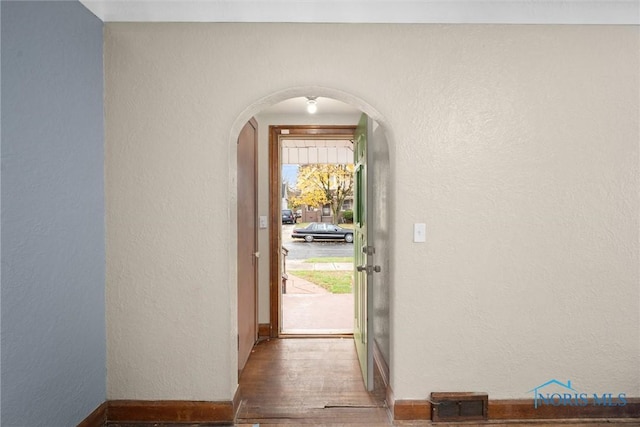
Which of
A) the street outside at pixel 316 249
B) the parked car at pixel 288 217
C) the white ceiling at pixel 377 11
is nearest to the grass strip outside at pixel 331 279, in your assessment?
the street outside at pixel 316 249

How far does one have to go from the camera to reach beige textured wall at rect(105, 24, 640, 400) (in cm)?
209

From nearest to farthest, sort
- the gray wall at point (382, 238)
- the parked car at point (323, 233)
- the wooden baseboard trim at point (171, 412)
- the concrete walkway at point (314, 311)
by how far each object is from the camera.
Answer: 1. the wooden baseboard trim at point (171, 412)
2. the gray wall at point (382, 238)
3. the concrete walkway at point (314, 311)
4. the parked car at point (323, 233)

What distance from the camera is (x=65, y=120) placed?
177 cm

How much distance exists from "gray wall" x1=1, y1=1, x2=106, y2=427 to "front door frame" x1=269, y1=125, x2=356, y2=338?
169 centimetres

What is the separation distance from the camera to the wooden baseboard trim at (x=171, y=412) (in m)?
2.09

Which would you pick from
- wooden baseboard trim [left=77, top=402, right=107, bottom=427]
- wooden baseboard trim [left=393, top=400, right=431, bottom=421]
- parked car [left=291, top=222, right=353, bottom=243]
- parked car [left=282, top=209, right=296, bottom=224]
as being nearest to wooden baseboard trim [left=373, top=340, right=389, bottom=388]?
wooden baseboard trim [left=393, top=400, right=431, bottom=421]

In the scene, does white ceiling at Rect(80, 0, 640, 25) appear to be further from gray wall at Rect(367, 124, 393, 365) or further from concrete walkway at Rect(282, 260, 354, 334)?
concrete walkway at Rect(282, 260, 354, 334)

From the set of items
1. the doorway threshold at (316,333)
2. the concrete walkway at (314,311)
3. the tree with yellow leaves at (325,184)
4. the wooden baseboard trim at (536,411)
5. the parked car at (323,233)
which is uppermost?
the tree with yellow leaves at (325,184)

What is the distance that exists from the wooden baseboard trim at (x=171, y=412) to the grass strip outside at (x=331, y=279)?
3.97 m

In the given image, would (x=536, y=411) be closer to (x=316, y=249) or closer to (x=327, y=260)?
(x=327, y=260)

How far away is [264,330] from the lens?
3.59 meters

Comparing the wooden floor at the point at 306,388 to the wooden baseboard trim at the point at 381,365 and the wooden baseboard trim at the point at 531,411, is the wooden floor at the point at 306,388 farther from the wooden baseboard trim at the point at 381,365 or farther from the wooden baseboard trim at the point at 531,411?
the wooden baseboard trim at the point at 531,411

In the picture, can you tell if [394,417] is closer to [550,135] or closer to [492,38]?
[550,135]

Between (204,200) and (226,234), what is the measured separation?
238 millimetres
